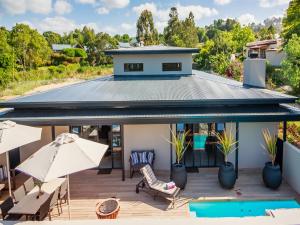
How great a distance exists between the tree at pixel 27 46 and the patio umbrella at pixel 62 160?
5668cm

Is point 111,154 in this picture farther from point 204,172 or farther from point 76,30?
point 76,30

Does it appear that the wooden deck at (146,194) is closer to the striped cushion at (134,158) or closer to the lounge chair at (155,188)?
the lounge chair at (155,188)

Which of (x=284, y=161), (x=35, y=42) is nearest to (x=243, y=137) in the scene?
(x=284, y=161)

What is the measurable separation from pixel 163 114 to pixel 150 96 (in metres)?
1.54

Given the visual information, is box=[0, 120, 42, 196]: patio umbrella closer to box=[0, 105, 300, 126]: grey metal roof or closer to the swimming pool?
box=[0, 105, 300, 126]: grey metal roof

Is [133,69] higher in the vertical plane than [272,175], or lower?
higher

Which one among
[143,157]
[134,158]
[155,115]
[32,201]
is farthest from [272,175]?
Result: [32,201]

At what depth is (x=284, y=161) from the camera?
41.9 feet

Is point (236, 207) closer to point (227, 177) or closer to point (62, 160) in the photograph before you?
point (227, 177)

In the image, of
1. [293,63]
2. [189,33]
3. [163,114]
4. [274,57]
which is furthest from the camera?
[189,33]

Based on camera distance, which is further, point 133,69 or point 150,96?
point 133,69

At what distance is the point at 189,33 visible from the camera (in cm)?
7912

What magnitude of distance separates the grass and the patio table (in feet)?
104

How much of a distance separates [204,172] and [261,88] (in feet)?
19.1
